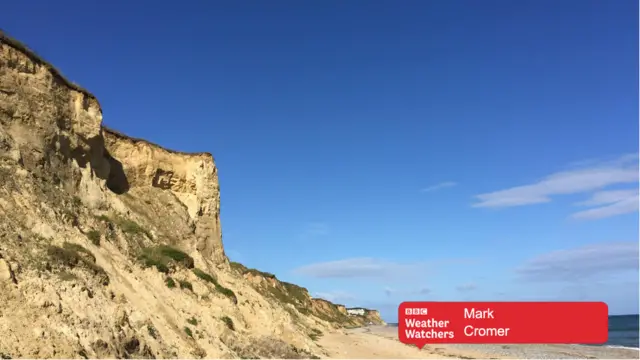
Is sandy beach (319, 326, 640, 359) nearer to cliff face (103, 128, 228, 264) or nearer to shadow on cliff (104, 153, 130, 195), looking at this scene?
cliff face (103, 128, 228, 264)

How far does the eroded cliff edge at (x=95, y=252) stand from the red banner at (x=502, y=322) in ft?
30.9

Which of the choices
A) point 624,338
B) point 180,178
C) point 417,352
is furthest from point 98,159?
point 624,338

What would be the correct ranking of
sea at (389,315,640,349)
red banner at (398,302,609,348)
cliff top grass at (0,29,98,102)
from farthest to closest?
sea at (389,315,640,349)
cliff top grass at (0,29,98,102)
red banner at (398,302,609,348)

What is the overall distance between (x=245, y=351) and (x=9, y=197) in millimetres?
12729

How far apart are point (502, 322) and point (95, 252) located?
1743cm

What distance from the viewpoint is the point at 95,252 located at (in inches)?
894

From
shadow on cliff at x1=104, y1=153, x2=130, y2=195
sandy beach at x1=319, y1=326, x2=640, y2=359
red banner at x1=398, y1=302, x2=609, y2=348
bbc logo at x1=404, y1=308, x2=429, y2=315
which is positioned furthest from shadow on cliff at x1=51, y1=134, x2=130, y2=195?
red banner at x1=398, y1=302, x2=609, y2=348

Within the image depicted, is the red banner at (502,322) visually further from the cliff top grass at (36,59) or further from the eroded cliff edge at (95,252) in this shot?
the cliff top grass at (36,59)

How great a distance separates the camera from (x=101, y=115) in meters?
31.1

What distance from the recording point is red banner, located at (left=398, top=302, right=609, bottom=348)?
58.7 feet

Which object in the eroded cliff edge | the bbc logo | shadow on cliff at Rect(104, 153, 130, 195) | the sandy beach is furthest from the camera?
the sandy beach

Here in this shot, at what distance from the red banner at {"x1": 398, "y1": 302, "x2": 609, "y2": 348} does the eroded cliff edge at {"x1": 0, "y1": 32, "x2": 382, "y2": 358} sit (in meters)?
9.43

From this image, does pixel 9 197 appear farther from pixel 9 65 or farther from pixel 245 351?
pixel 245 351

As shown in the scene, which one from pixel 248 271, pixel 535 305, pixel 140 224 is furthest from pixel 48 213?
pixel 248 271
